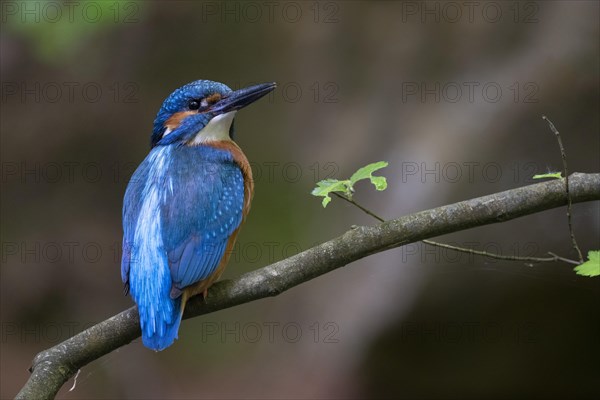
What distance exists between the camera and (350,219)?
580 centimetres

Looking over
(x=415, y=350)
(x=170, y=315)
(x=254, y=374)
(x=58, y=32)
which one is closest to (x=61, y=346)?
(x=170, y=315)

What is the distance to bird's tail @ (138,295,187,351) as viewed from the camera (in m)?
2.73

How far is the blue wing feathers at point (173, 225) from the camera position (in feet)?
9.22

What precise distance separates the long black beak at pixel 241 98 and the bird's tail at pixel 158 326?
1.05m

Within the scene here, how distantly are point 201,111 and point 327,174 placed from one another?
2.62 metres

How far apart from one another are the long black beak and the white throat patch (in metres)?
0.04

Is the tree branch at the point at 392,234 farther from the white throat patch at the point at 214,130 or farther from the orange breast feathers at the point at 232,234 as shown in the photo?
the white throat patch at the point at 214,130

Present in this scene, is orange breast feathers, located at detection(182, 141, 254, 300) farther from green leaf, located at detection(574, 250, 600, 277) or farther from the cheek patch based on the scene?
green leaf, located at detection(574, 250, 600, 277)

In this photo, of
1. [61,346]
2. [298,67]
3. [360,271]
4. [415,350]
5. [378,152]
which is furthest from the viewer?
[298,67]

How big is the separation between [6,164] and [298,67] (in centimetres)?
284

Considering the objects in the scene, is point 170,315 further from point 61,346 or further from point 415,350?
point 415,350

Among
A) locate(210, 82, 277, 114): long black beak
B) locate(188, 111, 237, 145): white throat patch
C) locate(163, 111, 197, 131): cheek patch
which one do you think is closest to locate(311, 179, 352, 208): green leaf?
locate(210, 82, 277, 114): long black beak

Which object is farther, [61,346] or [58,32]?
[58,32]

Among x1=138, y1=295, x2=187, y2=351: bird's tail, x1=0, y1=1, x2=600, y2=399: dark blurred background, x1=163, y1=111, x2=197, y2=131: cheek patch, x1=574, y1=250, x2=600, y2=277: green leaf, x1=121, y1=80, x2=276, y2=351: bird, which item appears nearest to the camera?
x1=574, y1=250, x2=600, y2=277: green leaf
